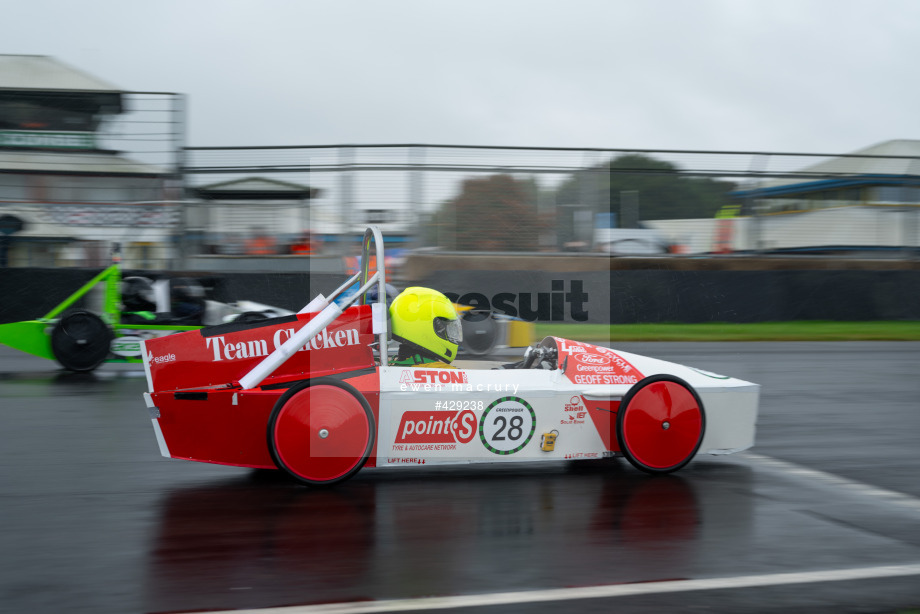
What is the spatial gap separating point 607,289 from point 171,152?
8779 mm

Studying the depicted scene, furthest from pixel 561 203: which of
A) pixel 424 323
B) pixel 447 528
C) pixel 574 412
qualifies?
pixel 447 528

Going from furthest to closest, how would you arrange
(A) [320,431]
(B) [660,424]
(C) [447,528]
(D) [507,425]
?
1. (B) [660,424]
2. (D) [507,425]
3. (A) [320,431]
4. (C) [447,528]

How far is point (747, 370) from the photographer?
35.4ft

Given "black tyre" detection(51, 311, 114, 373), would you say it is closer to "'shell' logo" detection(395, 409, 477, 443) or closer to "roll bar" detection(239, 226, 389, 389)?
"roll bar" detection(239, 226, 389, 389)

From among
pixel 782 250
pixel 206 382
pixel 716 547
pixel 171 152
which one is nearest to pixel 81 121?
pixel 171 152

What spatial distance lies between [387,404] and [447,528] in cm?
92

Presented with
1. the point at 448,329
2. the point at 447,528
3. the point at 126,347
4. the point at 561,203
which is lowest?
the point at 447,528

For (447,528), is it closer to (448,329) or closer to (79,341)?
(448,329)

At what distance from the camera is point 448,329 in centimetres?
550

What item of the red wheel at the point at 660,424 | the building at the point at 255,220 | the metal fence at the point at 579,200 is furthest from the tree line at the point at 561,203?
the red wheel at the point at 660,424

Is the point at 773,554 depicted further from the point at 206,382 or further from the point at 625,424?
the point at 206,382

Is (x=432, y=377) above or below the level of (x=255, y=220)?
below

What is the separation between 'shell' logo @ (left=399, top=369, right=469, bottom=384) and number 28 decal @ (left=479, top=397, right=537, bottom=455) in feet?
0.86

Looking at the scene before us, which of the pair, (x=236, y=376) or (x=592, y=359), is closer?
(x=592, y=359)
